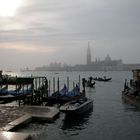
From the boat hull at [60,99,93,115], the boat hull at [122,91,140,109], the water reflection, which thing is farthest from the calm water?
the boat hull at [122,91,140,109]

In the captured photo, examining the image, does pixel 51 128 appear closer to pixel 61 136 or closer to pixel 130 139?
pixel 61 136

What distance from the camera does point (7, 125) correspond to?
2256 cm

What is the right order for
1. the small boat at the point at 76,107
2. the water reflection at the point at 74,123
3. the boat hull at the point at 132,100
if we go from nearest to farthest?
the water reflection at the point at 74,123 → the small boat at the point at 76,107 → the boat hull at the point at 132,100

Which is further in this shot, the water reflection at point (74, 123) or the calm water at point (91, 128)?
the water reflection at point (74, 123)

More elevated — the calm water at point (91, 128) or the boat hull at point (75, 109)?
the boat hull at point (75, 109)

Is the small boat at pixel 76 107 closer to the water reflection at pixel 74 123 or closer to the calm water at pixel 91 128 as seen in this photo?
the water reflection at pixel 74 123

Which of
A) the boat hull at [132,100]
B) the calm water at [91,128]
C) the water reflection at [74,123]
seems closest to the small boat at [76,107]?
the water reflection at [74,123]

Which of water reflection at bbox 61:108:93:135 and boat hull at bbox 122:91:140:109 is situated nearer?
water reflection at bbox 61:108:93:135

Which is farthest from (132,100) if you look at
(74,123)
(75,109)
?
(74,123)

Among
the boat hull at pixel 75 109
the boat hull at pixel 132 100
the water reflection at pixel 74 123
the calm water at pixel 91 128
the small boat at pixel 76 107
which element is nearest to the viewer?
the calm water at pixel 91 128

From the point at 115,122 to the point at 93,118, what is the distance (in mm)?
2635

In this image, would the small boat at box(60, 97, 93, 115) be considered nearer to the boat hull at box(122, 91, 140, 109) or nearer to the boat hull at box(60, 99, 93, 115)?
the boat hull at box(60, 99, 93, 115)

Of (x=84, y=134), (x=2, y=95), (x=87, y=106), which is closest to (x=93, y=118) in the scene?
(x=87, y=106)

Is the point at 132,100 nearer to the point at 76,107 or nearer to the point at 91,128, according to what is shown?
the point at 76,107
